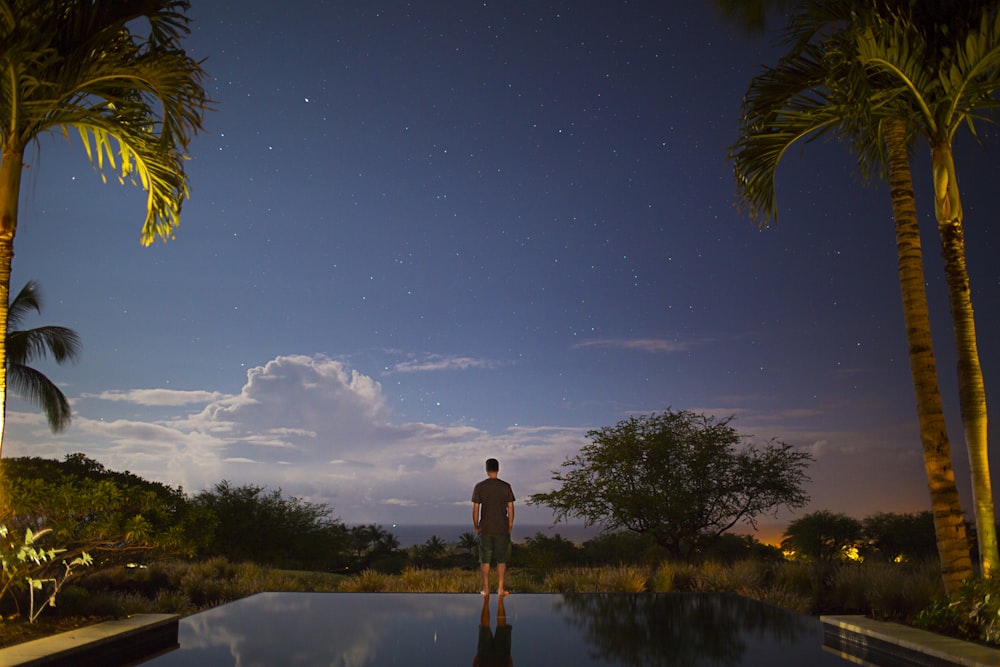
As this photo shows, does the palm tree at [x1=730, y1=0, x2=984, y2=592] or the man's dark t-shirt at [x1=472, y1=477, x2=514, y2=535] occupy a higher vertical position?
the palm tree at [x1=730, y1=0, x2=984, y2=592]

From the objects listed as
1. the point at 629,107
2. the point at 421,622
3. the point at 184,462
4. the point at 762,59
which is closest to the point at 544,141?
the point at 629,107

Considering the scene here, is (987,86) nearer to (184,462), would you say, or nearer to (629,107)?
(629,107)

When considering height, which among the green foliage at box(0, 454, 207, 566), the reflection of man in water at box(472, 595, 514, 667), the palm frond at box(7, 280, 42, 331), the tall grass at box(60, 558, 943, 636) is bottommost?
the reflection of man in water at box(472, 595, 514, 667)

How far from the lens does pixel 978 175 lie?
62.5ft

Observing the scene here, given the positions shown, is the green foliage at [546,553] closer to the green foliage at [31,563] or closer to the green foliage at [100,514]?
the green foliage at [100,514]

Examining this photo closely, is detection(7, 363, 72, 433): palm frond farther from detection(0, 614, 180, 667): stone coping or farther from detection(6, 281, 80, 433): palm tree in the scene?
detection(0, 614, 180, 667): stone coping

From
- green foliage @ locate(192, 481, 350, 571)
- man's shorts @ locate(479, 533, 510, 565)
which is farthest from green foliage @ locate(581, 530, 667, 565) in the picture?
man's shorts @ locate(479, 533, 510, 565)

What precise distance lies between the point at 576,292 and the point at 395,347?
18.8 ft

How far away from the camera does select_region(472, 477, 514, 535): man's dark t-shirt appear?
32.7ft

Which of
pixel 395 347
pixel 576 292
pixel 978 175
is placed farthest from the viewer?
pixel 395 347

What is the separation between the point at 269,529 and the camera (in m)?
28.1

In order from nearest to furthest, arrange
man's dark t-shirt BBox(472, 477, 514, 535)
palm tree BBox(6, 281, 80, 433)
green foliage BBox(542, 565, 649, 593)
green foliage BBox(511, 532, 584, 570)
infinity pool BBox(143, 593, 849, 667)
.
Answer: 1. infinity pool BBox(143, 593, 849, 667)
2. man's dark t-shirt BBox(472, 477, 514, 535)
3. green foliage BBox(542, 565, 649, 593)
4. green foliage BBox(511, 532, 584, 570)
5. palm tree BBox(6, 281, 80, 433)

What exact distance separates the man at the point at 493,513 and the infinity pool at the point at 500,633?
31.5 inches

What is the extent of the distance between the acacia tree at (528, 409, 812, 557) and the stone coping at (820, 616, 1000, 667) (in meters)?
12.4
